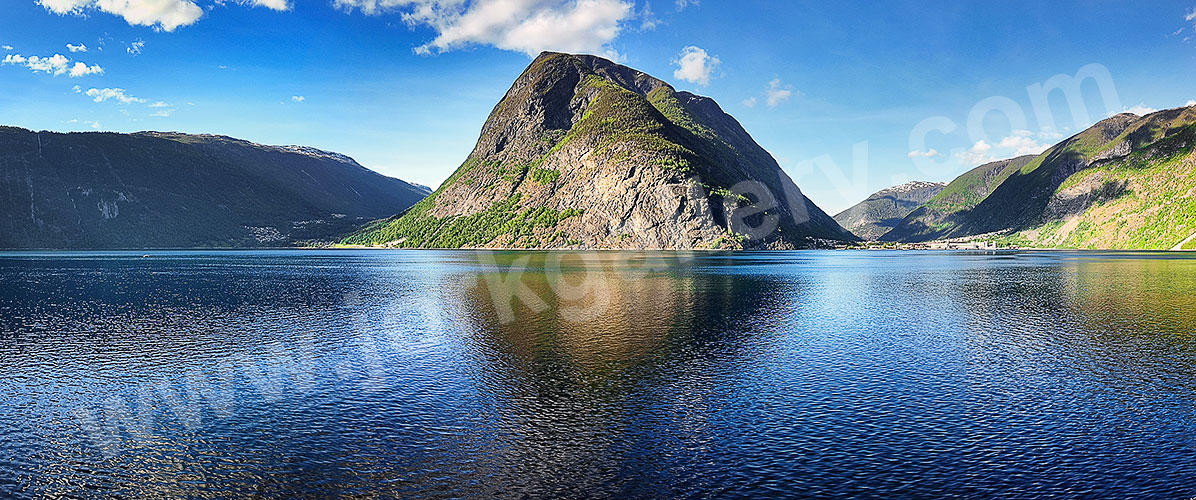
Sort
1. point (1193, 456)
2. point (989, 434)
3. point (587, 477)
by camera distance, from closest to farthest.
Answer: point (587, 477)
point (1193, 456)
point (989, 434)

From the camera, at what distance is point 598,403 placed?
3344 centimetres

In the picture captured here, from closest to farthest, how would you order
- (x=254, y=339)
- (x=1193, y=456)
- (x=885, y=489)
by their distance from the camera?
1. (x=885, y=489)
2. (x=1193, y=456)
3. (x=254, y=339)

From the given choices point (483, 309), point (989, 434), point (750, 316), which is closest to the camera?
point (989, 434)

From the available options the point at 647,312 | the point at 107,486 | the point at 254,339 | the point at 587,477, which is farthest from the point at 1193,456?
the point at 254,339

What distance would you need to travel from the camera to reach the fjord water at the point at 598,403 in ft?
76.2

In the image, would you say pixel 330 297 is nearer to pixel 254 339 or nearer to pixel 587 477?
pixel 254 339

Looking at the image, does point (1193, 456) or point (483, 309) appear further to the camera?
point (483, 309)

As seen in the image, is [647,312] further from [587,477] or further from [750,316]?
[587,477]

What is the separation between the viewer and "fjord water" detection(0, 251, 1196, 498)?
914 inches

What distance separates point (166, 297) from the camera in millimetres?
87062

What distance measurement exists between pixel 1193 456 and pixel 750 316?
44.3 meters

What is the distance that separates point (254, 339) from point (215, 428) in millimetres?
26273

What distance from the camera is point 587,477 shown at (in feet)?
76.5

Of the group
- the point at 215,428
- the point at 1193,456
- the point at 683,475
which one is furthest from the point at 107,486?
the point at 1193,456
